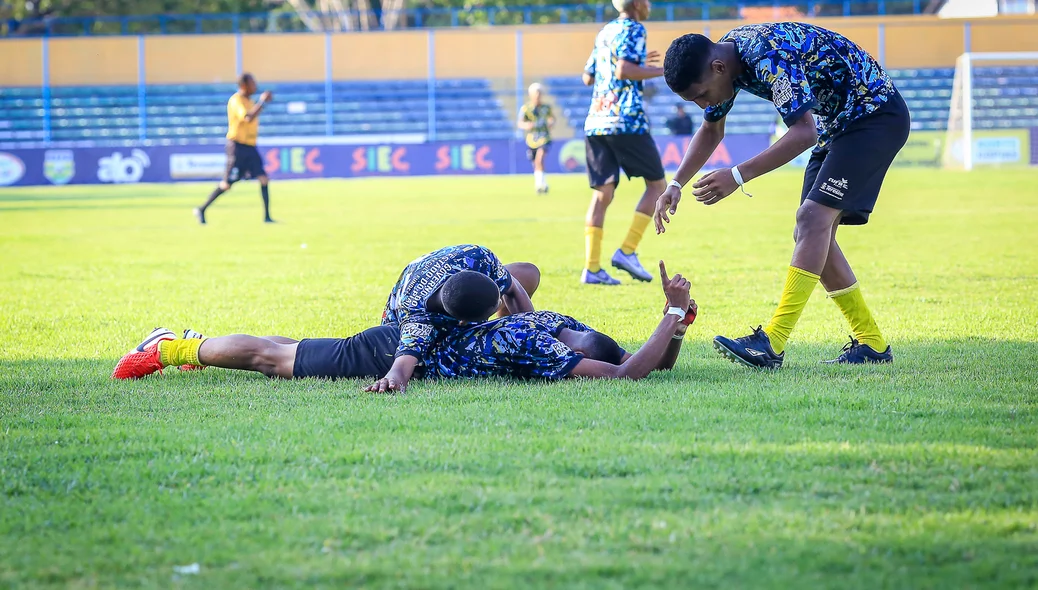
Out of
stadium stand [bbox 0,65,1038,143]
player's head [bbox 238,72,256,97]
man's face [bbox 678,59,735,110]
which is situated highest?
stadium stand [bbox 0,65,1038,143]

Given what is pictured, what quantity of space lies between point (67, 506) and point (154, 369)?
91.5 inches

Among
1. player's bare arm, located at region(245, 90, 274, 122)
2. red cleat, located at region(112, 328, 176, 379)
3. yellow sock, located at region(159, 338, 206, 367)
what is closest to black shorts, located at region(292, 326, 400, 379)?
yellow sock, located at region(159, 338, 206, 367)

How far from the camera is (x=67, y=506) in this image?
3.58 metres

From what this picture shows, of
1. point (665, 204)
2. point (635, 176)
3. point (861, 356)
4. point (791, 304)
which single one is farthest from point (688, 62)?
point (635, 176)

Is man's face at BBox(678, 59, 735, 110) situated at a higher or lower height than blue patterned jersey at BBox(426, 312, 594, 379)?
higher

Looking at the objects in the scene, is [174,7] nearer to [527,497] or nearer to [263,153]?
[263,153]

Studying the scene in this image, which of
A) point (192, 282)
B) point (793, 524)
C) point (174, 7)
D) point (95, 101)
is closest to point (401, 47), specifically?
point (95, 101)

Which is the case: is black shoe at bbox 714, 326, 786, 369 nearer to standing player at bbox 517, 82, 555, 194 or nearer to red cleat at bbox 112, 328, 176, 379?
red cleat at bbox 112, 328, 176, 379

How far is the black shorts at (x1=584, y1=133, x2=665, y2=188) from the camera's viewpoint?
9.73 metres

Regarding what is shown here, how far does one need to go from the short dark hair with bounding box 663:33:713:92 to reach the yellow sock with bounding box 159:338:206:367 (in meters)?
2.62

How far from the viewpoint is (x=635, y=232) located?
9586mm

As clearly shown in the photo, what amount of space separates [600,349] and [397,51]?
40.0 meters

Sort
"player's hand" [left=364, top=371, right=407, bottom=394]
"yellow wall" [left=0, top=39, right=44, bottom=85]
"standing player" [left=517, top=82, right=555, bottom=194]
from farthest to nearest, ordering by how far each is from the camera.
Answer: "yellow wall" [left=0, top=39, right=44, bottom=85] < "standing player" [left=517, top=82, right=555, bottom=194] < "player's hand" [left=364, top=371, right=407, bottom=394]

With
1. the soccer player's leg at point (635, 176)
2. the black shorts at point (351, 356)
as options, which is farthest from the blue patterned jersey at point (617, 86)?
the black shorts at point (351, 356)
